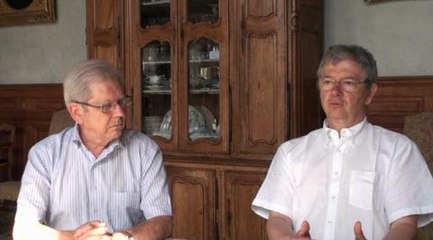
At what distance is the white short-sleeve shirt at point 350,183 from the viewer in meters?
1.71

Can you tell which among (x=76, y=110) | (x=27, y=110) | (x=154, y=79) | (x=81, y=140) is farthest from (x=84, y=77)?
(x=27, y=110)

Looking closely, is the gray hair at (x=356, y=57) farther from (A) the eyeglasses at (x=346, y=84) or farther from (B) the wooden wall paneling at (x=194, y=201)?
(B) the wooden wall paneling at (x=194, y=201)

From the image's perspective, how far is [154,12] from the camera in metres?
3.65

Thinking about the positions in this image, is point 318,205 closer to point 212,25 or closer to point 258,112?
point 258,112

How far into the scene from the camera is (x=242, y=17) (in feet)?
10.8

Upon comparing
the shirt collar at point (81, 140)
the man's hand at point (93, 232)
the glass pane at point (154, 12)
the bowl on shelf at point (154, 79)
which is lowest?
the man's hand at point (93, 232)

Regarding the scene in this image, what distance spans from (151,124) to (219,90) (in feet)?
1.93

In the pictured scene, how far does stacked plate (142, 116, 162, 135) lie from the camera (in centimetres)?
368

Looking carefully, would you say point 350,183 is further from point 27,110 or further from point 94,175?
point 27,110

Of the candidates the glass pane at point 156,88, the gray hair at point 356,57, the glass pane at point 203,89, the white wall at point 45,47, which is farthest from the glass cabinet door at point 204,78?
the gray hair at point 356,57

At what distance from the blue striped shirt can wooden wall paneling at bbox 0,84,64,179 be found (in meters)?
3.00

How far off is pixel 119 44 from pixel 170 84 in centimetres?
49

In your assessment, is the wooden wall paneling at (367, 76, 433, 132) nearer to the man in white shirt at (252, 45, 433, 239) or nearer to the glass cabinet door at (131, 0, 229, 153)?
the glass cabinet door at (131, 0, 229, 153)

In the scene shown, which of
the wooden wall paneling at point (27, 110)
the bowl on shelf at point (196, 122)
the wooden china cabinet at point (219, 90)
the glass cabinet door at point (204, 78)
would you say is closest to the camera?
the wooden china cabinet at point (219, 90)
